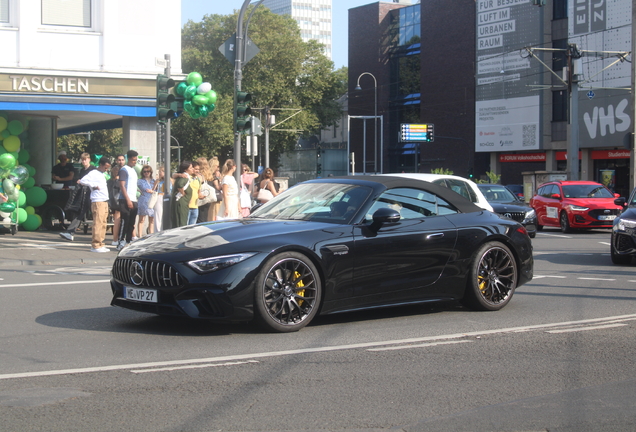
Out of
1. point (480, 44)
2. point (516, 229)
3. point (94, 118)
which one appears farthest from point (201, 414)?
point (480, 44)

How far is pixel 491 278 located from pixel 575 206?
16131 millimetres

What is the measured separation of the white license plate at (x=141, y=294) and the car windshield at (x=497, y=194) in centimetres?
1607

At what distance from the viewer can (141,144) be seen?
20.3m

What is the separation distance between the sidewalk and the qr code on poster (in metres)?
42.9

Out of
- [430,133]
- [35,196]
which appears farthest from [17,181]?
[430,133]

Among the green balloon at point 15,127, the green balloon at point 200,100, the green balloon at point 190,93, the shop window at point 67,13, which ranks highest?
the shop window at point 67,13

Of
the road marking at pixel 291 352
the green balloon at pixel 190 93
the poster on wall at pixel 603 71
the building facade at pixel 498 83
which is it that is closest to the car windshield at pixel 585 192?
the building facade at pixel 498 83

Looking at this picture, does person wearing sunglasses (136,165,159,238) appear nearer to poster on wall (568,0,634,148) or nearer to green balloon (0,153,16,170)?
green balloon (0,153,16,170)

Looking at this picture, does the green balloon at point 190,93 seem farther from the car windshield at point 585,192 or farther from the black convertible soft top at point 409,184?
the car windshield at point 585,192

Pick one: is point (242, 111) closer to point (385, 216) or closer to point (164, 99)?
point (164, 99)

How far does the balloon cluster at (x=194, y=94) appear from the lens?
15.2 meters

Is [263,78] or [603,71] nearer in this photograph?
[603,71]

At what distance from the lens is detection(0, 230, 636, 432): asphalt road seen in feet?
14.7

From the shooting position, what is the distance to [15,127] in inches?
768
